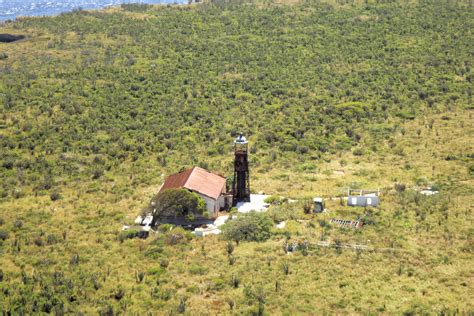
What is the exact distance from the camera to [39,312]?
22.7 metres

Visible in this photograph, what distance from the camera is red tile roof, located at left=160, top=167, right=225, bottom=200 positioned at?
108ft

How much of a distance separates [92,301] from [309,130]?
1201 inches

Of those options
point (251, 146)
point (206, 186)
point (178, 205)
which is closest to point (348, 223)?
point (206, 186)

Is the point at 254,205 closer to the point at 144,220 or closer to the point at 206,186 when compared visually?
the point at 206,186

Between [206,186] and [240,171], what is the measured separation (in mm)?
2199

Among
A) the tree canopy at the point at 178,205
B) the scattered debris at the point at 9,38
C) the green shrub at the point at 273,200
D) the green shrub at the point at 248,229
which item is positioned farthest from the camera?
the scattered debris at the point at 9,38

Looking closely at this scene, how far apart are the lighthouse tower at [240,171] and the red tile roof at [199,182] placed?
915 mm

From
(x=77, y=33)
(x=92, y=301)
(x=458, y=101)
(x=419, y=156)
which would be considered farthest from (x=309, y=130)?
(x=77, y=33)

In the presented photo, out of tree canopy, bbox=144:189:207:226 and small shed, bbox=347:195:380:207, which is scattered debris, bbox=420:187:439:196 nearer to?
small shed, bbox=347:195:380:207

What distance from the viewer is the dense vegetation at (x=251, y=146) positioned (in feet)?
81.1

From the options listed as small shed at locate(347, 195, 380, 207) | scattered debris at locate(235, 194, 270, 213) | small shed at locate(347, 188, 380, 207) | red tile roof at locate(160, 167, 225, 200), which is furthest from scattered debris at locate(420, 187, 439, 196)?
red tile roof at locate(160, 167, 225, 200)

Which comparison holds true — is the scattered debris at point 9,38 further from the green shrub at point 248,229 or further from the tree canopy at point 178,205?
the green shrub at point 248,229

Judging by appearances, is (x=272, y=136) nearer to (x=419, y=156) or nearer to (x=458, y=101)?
(x=419, y=156)

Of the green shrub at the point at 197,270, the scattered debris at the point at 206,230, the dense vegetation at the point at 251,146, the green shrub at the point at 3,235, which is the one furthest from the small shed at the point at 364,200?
the green shrub at the point at 3,235
